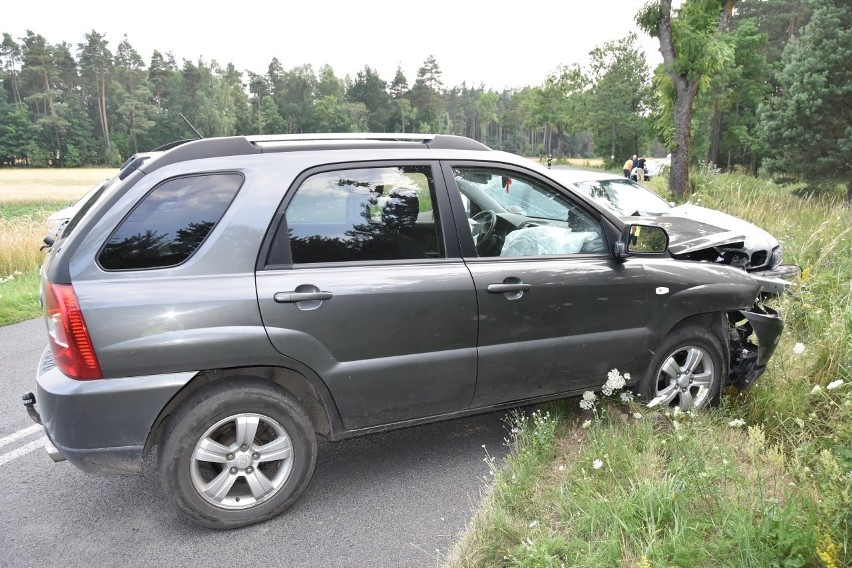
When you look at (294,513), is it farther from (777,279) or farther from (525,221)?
(777,279)

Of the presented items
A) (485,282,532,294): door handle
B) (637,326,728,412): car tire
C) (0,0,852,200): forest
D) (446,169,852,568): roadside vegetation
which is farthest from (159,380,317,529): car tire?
(0,0,852,200): forest

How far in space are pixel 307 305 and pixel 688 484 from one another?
2060mm

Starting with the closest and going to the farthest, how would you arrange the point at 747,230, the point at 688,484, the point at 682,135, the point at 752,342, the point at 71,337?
the point at 71,337 < the point at 688,484 < the point at 752,342 < the point at 747,230 < the point at 682,135

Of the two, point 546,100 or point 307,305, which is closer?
point 307,305

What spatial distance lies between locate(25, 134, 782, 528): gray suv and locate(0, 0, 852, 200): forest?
36.3ft

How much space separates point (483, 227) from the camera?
12.1 ft

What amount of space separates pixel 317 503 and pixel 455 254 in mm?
1641

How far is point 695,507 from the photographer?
263 cm

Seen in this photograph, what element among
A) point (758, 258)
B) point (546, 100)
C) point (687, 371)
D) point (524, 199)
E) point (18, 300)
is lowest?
point (18, 300)

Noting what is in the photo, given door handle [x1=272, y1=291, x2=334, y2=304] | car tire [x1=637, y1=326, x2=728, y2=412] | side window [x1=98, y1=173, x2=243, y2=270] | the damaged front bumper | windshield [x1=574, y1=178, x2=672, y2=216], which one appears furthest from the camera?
windshield [x1=574, y1=178, x2=672, y2=216]

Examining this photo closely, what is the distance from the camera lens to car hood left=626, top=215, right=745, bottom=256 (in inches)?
188

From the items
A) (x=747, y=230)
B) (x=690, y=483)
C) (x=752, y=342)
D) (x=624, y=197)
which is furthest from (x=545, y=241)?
(x=624, y=197)

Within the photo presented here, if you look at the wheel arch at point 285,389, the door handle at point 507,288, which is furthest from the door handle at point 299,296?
the door handle at point 507,288

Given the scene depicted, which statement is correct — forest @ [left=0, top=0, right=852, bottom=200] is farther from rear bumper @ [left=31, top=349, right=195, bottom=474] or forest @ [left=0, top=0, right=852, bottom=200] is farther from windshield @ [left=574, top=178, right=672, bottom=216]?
rear bumper @ [left=31, top=349, right=195, bottom=474]
